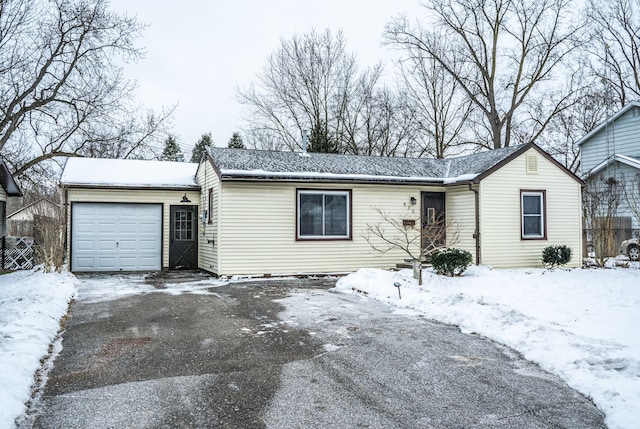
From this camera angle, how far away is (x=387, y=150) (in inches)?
1177

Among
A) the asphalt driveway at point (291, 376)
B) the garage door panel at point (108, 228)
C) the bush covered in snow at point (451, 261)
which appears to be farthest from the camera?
the garage door panel at point (108, 228)

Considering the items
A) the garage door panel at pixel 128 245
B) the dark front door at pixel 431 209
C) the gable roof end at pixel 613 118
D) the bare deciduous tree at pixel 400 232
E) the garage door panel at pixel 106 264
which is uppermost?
the gable roof end at pixel 613 118

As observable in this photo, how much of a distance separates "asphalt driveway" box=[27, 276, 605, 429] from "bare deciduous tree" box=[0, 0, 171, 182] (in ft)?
57.0

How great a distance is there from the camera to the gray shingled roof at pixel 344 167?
1294 cm

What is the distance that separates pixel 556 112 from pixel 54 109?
26.1 metres

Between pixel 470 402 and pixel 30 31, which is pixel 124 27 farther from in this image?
pixel 470 402

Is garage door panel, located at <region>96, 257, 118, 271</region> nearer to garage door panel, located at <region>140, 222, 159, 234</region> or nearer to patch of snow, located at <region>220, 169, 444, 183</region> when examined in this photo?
garage door panel, located at <region>140, 222, 159, 234</region>

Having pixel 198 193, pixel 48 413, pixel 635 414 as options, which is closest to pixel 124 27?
pixel 198 193

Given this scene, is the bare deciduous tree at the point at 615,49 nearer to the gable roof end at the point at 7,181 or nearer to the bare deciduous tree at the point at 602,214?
the bare deciduous tree at the point at 602,214

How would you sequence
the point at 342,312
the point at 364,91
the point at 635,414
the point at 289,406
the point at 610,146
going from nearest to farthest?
the point at 635,414, the point at 289,406, the point at 342,312, the point at 610,146, the point at 364,91

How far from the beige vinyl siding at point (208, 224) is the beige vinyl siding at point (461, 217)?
649 cm

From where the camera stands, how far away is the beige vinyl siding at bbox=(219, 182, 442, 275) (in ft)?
41.9

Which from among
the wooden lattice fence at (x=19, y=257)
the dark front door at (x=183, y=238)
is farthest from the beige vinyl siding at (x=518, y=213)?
the wooden lattice fence at (x=19, y=257)

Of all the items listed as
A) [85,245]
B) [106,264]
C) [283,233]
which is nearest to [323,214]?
[283,233]
